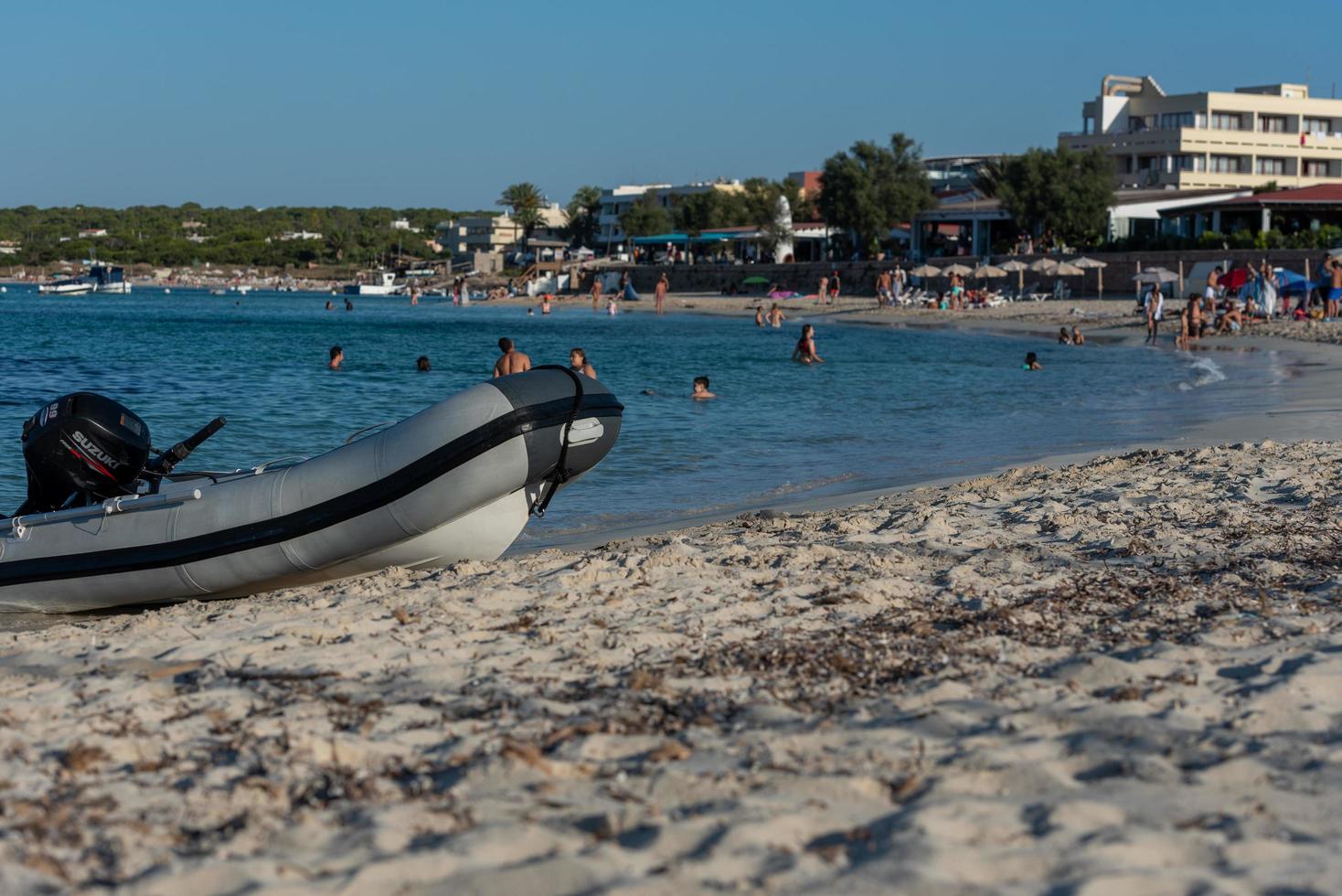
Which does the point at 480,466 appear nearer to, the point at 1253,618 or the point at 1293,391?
the point at 1253,618

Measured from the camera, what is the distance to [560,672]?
4172mm

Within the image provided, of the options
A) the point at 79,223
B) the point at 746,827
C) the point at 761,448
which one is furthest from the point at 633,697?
the point at 79,223

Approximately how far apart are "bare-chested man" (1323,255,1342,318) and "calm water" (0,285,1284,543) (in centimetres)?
596

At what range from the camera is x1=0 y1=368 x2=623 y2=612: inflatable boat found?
19.4 ft

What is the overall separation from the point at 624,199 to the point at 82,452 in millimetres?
99228

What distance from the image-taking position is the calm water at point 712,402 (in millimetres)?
11477

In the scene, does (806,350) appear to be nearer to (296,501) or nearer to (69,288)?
(296,501)

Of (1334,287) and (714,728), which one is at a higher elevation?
(1334,287)

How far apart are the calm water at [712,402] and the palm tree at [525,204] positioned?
69.1 metres

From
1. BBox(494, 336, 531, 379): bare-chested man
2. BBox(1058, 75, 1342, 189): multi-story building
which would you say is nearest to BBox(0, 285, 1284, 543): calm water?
BBox(494, 336, 531, 379): bare-chested man

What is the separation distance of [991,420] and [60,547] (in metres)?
11.7

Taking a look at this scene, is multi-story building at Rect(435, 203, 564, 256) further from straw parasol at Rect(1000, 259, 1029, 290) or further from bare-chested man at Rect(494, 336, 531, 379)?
bare-chested man at Rect(494, 336, 531, 379)

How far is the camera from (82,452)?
20.9 ft

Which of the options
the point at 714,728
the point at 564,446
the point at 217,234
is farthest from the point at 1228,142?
the point at 217,234
